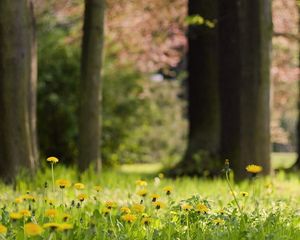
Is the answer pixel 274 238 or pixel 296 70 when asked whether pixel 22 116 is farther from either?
pixel 296 70

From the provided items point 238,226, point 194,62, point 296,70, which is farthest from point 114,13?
point 238,226

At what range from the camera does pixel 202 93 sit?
45.4ft

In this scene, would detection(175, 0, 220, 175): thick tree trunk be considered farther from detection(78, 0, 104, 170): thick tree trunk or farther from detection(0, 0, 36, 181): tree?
detection(0, 0, 36, 181): tree

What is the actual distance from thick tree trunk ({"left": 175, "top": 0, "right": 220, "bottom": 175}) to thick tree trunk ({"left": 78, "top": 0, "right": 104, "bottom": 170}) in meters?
2.86

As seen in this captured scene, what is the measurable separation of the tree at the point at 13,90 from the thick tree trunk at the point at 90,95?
5.44 feet

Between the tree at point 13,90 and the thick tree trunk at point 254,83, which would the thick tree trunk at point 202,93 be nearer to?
the thick tree trunk at point 254,83

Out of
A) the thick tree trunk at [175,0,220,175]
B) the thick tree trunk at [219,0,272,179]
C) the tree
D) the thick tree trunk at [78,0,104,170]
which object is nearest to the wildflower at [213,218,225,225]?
the tree

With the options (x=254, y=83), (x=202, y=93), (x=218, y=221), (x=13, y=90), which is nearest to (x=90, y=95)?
(x=13, y=90)

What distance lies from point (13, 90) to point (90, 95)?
1923 mm

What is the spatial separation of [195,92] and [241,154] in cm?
392

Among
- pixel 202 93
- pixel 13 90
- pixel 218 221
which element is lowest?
pixel 218 221

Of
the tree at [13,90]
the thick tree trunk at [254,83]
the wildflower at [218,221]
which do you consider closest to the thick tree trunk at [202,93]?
the thick tree trunk at [254,83]

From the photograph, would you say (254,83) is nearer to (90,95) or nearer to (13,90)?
(90,95)

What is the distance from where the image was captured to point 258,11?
10008mm
